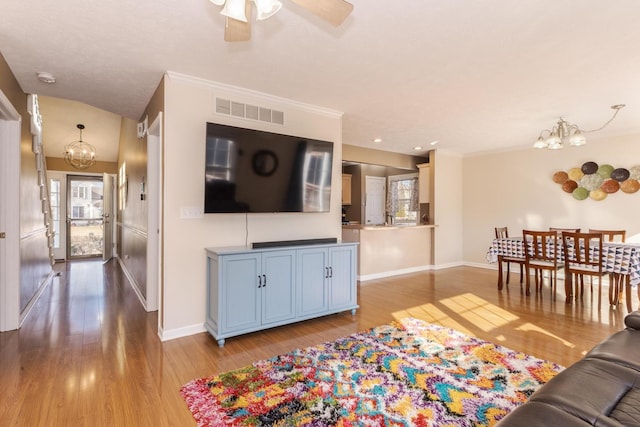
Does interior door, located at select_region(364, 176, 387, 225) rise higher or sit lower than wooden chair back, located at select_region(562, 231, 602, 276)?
higher

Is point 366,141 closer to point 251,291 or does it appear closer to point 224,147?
point 224,147

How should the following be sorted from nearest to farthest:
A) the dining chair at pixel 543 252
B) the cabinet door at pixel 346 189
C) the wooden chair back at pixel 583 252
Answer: the wooden chair back at pixel 583 252 → the dining chair at pixel 543 252 → the cabinet door at pixel 346 189

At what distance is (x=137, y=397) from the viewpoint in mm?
2096

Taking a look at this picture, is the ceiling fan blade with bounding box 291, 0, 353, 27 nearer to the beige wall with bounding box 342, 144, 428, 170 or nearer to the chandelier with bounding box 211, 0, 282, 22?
the chandelier with bounding box 211, 0, 282, 22

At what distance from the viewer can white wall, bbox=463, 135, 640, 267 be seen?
5.13 metres

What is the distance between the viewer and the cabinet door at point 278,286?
3.19 metres

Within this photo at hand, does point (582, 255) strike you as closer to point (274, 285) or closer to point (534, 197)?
point (534, 197)

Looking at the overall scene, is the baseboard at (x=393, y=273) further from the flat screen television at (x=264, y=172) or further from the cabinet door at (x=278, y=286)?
the cabinet door at (x=278, y=286)

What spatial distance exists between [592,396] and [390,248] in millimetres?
4944

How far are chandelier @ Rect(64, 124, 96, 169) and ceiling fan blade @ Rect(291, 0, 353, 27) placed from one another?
740 cm

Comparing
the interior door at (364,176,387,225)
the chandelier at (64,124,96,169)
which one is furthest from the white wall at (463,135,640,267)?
the chandelier at (64,124,96,169)

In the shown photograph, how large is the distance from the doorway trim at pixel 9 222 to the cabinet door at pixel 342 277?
320 centimetres

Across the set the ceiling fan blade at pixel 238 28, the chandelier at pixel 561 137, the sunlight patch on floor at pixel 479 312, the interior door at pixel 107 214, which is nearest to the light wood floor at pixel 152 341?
the sunlight patch on floor at pixel 479 312

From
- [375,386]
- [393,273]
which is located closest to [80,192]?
[393,273]
